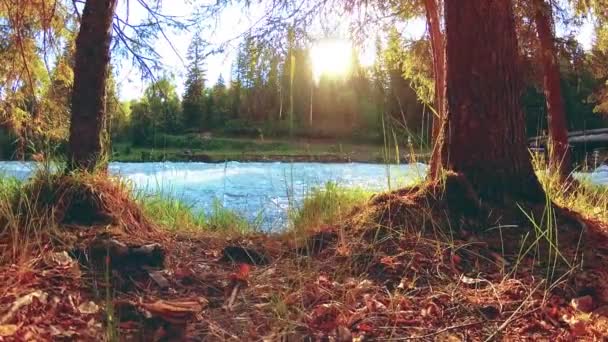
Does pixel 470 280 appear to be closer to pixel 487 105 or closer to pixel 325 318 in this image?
pixel 325 318

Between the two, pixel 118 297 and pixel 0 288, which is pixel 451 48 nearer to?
pixel 118 297

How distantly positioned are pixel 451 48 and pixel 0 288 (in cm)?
222

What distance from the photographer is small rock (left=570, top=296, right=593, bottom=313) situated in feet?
6.06

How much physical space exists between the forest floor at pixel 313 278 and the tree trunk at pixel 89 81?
33cm

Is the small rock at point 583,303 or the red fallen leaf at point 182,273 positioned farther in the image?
the red fallen leaf at point 182,273

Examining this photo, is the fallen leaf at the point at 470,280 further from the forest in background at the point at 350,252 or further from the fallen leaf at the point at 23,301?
the fallen leaf at the point at 23,301

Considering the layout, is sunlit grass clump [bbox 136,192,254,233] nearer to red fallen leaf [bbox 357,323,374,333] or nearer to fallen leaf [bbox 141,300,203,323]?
fallen leaf [bbox 141,300,203,323]

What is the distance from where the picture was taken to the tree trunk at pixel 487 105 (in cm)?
269

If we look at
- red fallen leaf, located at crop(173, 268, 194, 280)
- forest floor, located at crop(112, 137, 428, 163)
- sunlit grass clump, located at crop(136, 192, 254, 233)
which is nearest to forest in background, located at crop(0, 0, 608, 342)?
red fallen leaf, located at crop(173, 268, 194, 280)

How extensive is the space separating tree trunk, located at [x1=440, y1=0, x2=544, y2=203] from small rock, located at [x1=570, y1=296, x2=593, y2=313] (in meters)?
0.82

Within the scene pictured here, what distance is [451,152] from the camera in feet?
9.09

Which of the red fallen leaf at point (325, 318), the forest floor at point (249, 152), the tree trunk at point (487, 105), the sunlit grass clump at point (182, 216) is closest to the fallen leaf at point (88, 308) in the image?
the red fallen leaf at point (325, 318)

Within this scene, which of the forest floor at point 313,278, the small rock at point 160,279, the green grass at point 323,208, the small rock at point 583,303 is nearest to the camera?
the forest floor at point 313,278

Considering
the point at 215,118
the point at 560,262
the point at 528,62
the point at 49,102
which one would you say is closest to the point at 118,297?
the point at 560,262
